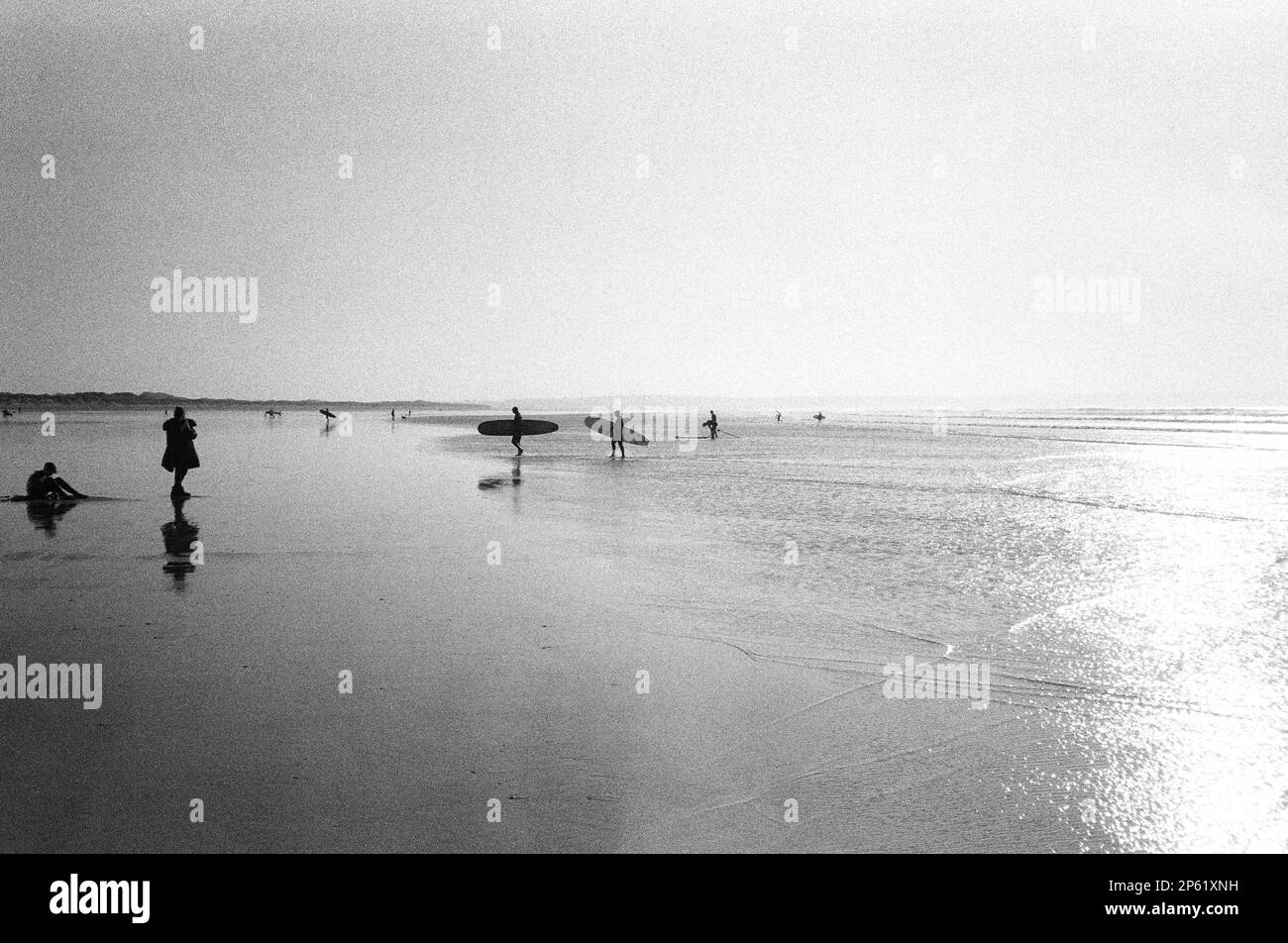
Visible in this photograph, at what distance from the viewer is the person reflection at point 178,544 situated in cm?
984

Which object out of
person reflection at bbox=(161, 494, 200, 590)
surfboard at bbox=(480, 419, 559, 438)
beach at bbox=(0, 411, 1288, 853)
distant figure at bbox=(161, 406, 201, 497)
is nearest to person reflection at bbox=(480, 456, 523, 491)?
beach at bbox=(0, 411, 1288, 853)

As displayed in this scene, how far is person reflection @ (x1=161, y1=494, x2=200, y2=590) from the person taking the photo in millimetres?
9844

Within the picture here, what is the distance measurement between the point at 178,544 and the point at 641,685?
883 cm

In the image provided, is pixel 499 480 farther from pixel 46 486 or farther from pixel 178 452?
pixel 46 486

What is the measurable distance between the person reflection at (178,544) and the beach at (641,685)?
87 millimetres

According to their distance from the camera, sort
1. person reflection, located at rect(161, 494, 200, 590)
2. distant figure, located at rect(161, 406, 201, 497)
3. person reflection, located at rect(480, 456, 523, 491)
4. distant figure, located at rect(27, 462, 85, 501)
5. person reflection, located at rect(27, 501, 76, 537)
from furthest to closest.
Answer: person reflection, located at rect(480, 456, 523, 491) < distant figure, located at rect(161, 406, 201, 497) < distant figure, located at rect(27, 462, 85, 501) < person reflection, located at rect(27, 501, 76, 537) < person reflection, located at rect(161, 494, 200, 590)

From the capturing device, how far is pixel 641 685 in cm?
608

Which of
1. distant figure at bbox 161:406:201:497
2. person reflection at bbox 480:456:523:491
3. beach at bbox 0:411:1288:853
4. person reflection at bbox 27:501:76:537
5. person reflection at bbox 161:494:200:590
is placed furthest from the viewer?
person reflection at bbox 480:456:523:491

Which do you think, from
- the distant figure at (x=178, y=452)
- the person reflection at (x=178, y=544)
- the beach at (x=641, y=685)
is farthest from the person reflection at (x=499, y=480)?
the person reflection at (x=178, y=544)

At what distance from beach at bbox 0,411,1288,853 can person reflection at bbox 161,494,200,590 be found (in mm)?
87

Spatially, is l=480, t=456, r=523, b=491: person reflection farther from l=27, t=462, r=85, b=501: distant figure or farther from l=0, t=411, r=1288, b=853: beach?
l=27, t=462, r=85, b=501: distant figure
